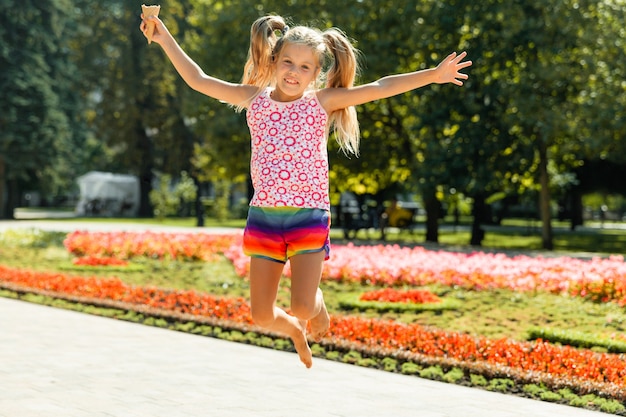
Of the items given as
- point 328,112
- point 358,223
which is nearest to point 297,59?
point 328,112

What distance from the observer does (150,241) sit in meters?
19.6

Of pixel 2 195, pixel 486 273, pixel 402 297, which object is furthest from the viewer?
pixel 2 195

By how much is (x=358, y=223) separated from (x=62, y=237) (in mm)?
8274

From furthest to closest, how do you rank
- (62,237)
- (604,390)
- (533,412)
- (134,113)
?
1. (134,113)
2. (62,237)
3. (604,390)
4. (533,412)

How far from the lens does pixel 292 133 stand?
515 cm

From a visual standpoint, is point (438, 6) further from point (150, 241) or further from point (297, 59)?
point (297, 59)

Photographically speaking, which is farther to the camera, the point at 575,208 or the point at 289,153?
the point at 575,208

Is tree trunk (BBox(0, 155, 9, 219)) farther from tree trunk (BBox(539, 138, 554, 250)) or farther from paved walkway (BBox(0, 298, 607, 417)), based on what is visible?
paved walkway (BBox(0, 298, 607, 417))

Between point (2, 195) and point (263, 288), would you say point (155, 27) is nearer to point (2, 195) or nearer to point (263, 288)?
point (263, 288)

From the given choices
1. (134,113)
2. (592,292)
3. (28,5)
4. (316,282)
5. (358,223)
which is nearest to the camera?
(316,282)

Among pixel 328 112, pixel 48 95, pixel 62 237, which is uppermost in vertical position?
pixel 48 95

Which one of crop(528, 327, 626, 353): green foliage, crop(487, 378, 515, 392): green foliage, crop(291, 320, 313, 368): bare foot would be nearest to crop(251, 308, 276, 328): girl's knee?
crop(291, 320, 313, 368): bare foot

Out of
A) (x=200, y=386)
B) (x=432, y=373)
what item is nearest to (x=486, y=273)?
(x=432, y=373)

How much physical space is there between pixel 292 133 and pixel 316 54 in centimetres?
45
